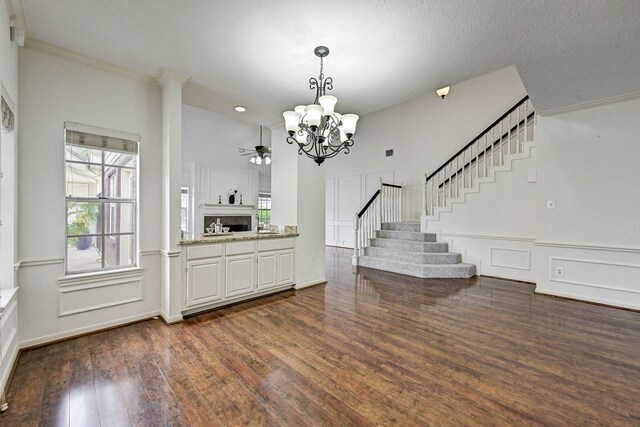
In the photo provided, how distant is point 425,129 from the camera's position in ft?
23.8

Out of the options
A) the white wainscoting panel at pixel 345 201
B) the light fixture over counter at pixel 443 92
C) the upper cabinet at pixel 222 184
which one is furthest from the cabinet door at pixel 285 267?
the light fixture over counter at pixel 443 92

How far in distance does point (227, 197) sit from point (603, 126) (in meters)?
8.46

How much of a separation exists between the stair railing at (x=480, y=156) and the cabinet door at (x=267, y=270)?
3706 millimetres

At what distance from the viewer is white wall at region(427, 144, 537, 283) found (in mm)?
4723

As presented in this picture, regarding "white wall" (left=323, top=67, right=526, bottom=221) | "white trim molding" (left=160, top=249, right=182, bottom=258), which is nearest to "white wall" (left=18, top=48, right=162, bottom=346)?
"white trim molding" (left=160, top=249, right=182, bottom=258)

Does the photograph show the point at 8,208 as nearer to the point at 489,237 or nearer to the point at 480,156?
the point at 489,237

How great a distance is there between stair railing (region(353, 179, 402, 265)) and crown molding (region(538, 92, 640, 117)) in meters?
3.29

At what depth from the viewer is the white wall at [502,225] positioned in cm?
472

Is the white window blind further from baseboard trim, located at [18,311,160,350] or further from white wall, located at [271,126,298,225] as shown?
white wall, located at [271,126,298,225]

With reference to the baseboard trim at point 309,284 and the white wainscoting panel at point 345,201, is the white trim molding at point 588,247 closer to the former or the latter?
the baseboard trim at point 309,284

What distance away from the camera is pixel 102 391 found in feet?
6.29

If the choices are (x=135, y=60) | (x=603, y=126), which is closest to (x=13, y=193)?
(x=135, y=60)

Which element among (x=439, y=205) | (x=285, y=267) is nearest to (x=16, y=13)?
(x=285, y=267)

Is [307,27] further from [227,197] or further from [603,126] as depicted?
[227,197]
